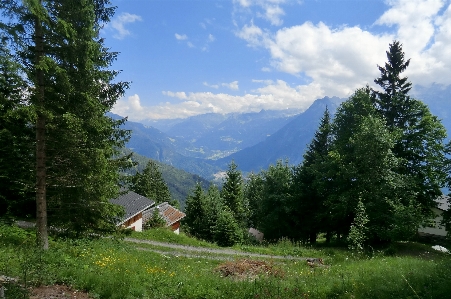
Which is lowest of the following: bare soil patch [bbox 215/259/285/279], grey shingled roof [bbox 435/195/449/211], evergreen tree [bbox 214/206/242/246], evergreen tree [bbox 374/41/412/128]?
evergreen tree [bbox 214/206/242/246]

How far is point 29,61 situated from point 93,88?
88.9 inches

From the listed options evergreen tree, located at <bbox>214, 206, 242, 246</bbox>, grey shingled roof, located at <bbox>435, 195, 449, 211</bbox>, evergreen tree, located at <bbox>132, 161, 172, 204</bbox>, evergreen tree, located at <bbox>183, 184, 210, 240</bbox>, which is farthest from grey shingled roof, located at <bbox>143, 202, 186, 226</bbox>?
grey shingled roof, located at <bbox>435, 195, 449, 211</bbox>

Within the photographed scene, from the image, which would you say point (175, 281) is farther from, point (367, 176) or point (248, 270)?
point (367, 176)

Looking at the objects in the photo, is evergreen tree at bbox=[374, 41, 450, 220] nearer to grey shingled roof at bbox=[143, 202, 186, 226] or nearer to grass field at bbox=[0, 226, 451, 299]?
grass field at bbox=[0, 226, 451, 299]

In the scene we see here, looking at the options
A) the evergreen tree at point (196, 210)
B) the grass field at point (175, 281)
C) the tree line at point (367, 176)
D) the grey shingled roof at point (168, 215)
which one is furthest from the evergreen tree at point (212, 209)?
the grass field at point (175, 281)

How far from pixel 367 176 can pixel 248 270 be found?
1461 cm

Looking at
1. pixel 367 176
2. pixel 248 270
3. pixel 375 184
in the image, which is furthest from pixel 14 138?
pixel 375 184

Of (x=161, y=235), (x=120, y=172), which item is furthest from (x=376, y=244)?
(x=120, y=172)

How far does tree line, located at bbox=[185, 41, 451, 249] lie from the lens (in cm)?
2105

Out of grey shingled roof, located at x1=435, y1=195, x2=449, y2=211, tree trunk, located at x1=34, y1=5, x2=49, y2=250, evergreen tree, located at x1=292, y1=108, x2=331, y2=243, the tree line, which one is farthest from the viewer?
evergreen tree, located at x1=292, y1=108, x2=331, y2=243

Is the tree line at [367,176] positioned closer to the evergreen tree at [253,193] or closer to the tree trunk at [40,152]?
the tree trunk at [40,152]

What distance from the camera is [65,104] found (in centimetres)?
1065

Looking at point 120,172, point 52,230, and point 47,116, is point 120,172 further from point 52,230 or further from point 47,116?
point 47,116

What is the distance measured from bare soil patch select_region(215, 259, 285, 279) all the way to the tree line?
699 centimetres
